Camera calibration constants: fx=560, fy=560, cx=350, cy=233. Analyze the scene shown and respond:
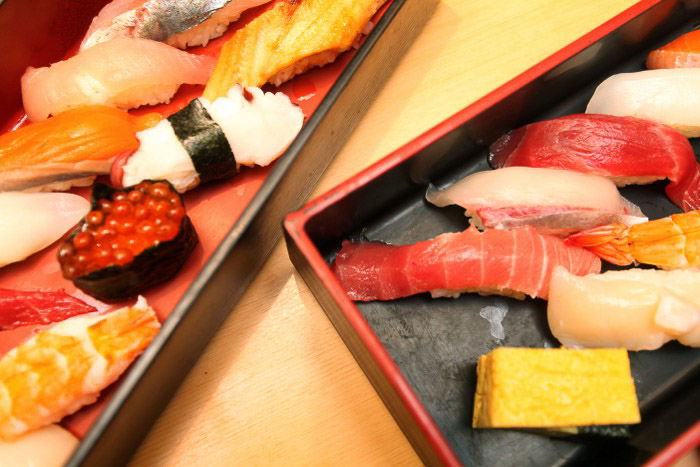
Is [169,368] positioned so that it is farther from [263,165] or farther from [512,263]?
[512,263]

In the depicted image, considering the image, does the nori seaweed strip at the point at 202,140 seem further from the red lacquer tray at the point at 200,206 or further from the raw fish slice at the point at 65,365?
the raw fish slice at the point at 65,365

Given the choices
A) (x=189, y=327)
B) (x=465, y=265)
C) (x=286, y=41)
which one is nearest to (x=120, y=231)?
(x=189, y=327)

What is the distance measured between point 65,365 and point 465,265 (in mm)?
975

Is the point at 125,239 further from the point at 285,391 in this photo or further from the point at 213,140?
the point at 285,391

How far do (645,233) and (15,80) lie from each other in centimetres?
189

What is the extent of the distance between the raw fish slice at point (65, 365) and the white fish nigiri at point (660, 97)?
1.43 m

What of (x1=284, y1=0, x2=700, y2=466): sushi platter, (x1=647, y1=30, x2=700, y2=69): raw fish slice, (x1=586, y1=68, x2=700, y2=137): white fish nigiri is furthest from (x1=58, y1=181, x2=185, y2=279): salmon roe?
(x1=647, y1=30, x2=700, y2=69): raw fish slice

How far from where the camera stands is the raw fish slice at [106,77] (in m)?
1.65

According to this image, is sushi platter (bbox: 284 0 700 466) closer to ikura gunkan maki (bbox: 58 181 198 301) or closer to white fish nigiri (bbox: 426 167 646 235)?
white fish nigiri (bbox: 426 167 646 235)

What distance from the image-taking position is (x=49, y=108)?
1662 millimetres

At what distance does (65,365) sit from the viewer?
4.18 ft

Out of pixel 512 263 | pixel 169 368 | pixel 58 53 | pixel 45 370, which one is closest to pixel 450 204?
pixel 512 263

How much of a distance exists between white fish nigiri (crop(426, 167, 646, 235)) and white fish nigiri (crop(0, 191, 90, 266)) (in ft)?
3.43

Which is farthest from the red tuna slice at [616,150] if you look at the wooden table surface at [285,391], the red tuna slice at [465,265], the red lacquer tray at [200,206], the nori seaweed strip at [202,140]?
the nori seaweed strip at [202,140]
